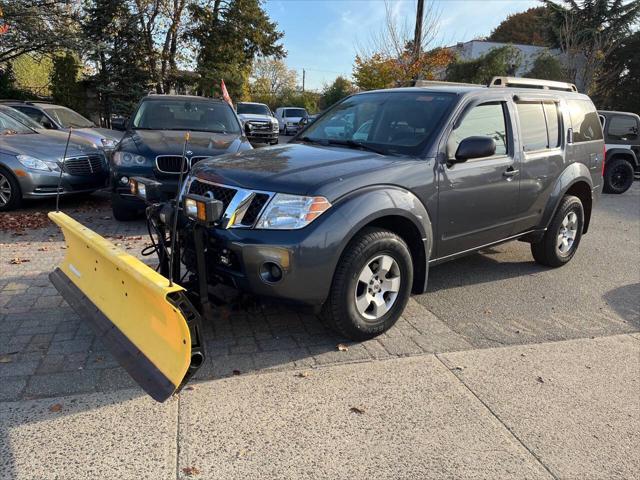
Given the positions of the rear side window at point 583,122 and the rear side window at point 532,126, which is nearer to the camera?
the rear side window at point 532,126

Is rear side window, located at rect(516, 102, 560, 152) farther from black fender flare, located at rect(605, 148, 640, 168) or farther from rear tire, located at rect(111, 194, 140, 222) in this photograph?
black fender flare, located at rect(605, 148, 640, 168)

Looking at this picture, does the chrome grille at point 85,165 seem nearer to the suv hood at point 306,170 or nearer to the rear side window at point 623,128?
the suv hood at point 306,170

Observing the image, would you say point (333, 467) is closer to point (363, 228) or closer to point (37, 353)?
point (363, 228)

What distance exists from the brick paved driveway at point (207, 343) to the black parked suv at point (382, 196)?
266 mm

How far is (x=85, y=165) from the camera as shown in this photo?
26.0 feet

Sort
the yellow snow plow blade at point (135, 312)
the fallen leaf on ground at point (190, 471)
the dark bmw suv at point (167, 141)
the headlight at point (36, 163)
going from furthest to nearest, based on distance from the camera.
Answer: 1. the headlight at point (36, 163)
2. the dark bmw suv at point (167, 141)
3. the yellow snow plow blade at point (135, 312)
4. the fallen leaf on ground at point (190, 471)

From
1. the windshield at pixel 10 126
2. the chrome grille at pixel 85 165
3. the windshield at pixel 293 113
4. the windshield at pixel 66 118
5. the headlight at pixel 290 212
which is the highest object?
the windshield at pixel 293 113

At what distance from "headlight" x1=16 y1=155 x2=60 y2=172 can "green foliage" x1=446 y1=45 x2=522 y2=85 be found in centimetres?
2380

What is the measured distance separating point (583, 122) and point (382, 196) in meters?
3.48

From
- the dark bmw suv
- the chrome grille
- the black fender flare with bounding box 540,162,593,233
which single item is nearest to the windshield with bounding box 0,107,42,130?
the chrome grille

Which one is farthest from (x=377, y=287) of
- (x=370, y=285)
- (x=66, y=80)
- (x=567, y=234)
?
(x=66, y=80)

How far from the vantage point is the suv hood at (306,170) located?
3.30 metres

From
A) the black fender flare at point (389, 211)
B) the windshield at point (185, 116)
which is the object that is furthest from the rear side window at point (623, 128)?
the black fender flare at point (389, 211)

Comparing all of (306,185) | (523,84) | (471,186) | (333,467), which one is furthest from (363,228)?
(523,84)
